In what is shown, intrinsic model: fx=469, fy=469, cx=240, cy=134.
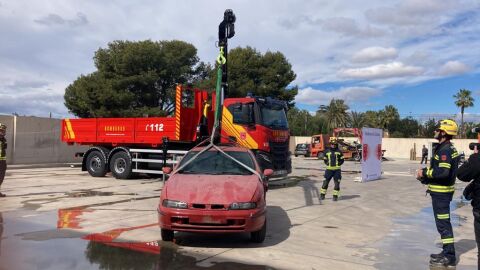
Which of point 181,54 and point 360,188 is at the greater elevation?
point 181,54

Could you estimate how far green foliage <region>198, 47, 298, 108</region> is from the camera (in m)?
43.2

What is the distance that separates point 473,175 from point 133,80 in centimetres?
3473

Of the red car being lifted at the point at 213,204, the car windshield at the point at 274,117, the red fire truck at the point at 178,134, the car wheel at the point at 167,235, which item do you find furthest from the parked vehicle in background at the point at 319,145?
the car wheel at the point at 167,235

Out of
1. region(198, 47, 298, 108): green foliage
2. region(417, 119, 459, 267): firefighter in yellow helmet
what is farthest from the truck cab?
region(198, 47, 298, 108): green foliage

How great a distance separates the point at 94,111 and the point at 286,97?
17423 mm

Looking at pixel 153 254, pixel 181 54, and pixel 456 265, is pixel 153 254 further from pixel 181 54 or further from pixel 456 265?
pixel 181 54

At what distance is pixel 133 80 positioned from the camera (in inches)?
1492

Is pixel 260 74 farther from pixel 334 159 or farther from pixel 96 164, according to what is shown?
pixel 334 159

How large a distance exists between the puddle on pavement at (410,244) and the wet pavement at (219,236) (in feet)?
0.05

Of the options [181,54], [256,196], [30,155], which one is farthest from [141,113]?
[256,196]

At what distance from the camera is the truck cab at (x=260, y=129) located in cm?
1470

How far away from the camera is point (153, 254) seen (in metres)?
6.59

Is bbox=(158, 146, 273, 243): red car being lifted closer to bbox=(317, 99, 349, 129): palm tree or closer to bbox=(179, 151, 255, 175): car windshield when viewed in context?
bbox=(179, 151, 255, 175): car windshield

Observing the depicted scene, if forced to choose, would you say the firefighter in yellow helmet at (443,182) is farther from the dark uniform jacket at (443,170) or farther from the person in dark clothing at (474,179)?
the person in dark clothing at (474,179)
